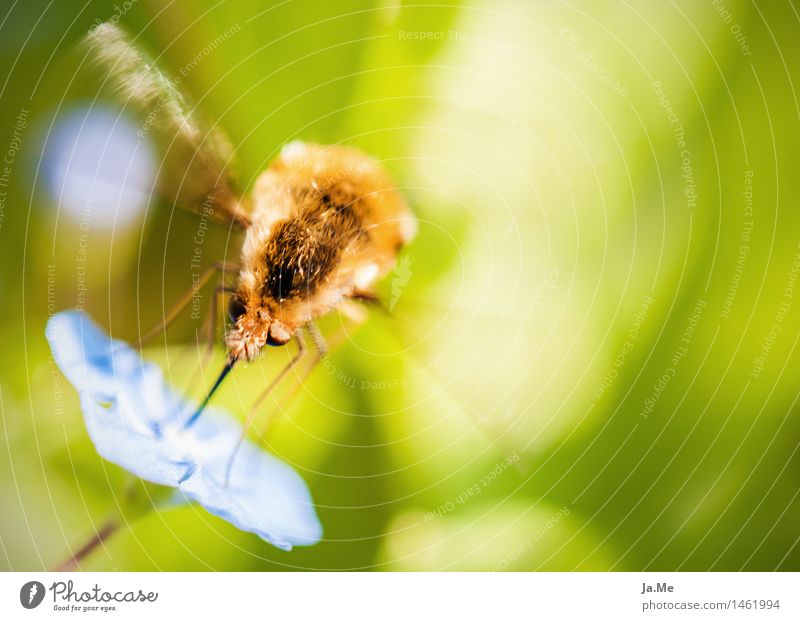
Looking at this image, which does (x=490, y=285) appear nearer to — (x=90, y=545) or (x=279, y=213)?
(x=279, y=213)

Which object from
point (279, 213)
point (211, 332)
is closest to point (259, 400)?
point (211, 332)

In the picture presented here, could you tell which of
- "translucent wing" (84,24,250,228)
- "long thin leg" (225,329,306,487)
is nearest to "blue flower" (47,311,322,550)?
"long thin leg" (225,329,306,487)

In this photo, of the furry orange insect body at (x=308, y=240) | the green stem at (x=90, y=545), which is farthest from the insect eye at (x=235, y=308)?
the green stem at (x=90, y=545)

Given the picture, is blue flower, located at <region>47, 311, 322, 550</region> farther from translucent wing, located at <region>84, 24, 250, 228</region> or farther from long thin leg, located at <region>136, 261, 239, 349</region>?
translucent wing, located at <region>84, 24, 250, 228</region>

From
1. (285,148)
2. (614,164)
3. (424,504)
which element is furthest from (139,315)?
(614,164)

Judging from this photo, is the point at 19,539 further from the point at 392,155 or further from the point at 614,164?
the point at 614,164
